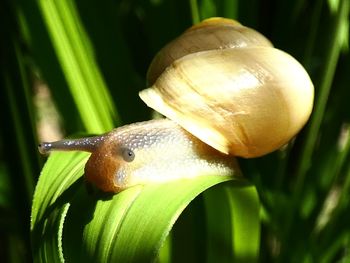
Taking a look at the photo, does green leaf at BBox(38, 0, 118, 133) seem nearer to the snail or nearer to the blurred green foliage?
the blurred green foliage

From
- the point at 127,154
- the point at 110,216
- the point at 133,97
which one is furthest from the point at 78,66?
the point at 110,216

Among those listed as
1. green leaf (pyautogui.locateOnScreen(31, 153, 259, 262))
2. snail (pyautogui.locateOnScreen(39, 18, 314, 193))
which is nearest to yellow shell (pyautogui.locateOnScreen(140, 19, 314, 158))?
snail (pyautogui.locateOnScreen(39, 18, 314, 193))

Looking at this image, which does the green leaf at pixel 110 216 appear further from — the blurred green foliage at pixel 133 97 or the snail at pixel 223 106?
→ the blurred green foliage at pixel 133 97

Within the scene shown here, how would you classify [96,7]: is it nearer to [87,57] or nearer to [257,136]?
[87,57]

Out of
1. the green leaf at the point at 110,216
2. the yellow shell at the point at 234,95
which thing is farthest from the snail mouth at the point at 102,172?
the yellow shell at the point at 234,95

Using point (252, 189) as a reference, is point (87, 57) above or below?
above

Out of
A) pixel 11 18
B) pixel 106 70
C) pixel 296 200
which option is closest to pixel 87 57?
pixel 106 70

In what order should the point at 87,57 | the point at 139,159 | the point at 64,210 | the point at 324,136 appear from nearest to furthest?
the point at 64,210 < the point at 139,159 < the point at 87,57 < the point at 324,136
